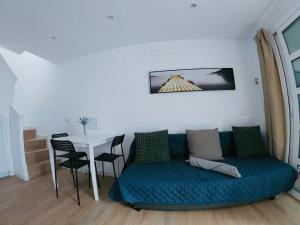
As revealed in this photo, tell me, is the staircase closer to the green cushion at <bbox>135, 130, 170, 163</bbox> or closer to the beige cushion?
the green cushion at <bbox>135, 130, 170, 163</bbox>

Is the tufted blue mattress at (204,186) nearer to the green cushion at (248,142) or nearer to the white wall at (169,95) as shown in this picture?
A: the green cushion at (248,142)

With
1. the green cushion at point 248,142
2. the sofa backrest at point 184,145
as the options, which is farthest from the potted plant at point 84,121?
the green cushion at point 248,142

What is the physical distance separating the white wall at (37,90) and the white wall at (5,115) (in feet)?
1.07

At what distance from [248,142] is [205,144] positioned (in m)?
0.64

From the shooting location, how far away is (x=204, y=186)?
68.4 inches

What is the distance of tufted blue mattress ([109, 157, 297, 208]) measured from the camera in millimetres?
1735

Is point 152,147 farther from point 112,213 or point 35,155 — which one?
point 35,155

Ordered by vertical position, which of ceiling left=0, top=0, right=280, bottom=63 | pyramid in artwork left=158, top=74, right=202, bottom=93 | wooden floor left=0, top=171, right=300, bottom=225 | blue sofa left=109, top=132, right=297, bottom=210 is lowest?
wooden floor left=0, top=171, right=300, bottom=225

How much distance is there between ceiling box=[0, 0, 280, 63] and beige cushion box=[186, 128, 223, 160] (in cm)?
164

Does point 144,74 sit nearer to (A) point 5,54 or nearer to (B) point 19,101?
(B) point 19,101

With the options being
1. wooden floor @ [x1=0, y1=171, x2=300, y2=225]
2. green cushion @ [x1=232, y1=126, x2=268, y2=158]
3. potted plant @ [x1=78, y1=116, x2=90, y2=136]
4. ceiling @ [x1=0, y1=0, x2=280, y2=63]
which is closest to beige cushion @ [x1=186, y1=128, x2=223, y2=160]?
green cushion @ [x1=232, y1=126, x2=268, y2=158]

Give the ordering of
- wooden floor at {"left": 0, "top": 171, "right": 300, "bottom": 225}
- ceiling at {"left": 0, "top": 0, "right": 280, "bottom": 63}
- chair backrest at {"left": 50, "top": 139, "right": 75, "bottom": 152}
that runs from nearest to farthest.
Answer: wooden floor at {"left": 0, "top": 171, "right": 300, "bottom": 225} → ceiling at {"left": 0, "top": 0, "right": 280, "bottom": 63} → chair backrest at {"left": 50, "top": 139, "right": 75, "bottom": 152}

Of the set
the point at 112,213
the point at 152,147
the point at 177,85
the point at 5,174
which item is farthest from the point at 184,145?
the point at 5,174

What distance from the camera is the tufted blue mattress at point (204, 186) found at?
5.69 feet
